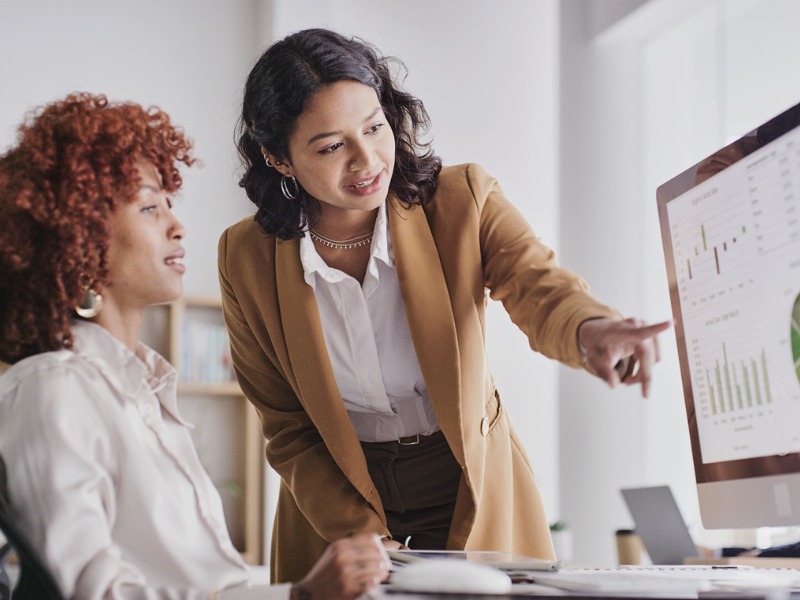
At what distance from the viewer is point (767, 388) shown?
116cm

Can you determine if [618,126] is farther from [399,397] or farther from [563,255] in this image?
[399,397]

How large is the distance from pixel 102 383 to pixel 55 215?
20 centimetres

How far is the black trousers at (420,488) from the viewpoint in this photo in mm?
1598

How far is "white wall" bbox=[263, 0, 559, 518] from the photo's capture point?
4.21m

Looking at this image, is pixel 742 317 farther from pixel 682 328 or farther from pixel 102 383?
pixel 102 383

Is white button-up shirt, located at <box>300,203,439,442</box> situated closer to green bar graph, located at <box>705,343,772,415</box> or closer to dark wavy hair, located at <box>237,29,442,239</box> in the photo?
dark wavy hair, located at <box>237,29,442,239</box>

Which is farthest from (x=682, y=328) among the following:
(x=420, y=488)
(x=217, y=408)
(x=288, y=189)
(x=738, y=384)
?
(x=217, y=408)

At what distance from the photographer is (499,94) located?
4332 millimetres

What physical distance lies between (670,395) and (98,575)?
362cm

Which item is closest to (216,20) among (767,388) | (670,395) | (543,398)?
(543,398)

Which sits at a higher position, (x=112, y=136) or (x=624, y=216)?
(x=624, y=216)

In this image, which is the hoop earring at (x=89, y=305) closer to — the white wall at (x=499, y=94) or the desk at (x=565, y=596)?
the desk at (x=565, y=596)

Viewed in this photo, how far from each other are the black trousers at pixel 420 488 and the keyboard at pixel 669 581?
470 millimetres

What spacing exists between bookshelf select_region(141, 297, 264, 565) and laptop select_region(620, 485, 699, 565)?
2.56 m
